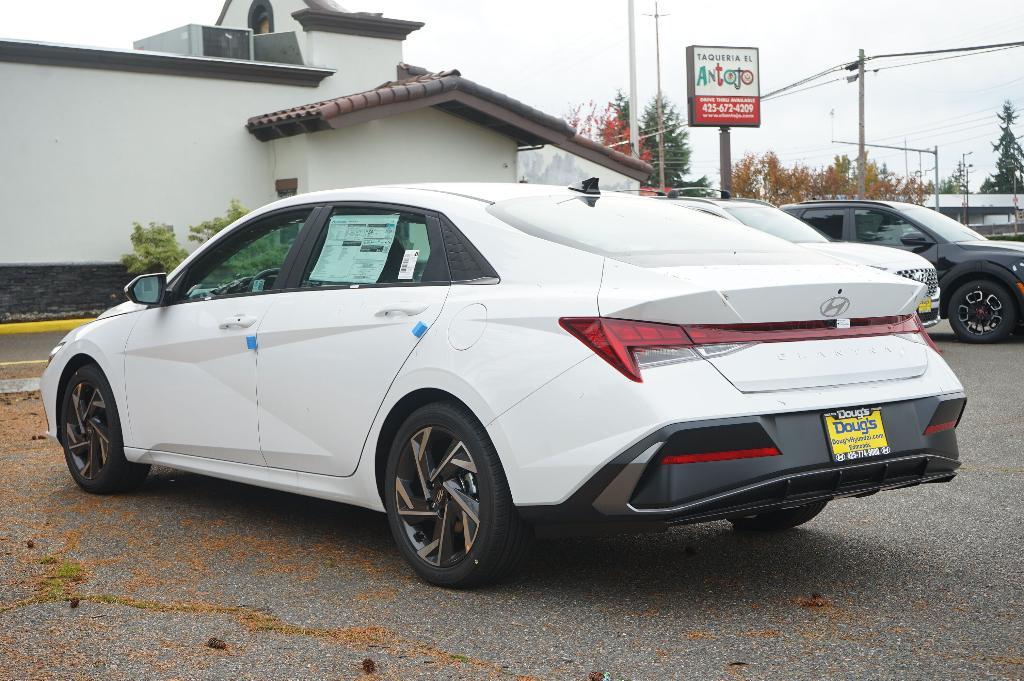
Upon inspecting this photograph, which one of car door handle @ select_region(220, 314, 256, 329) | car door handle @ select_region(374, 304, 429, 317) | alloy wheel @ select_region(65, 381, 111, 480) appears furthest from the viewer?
alloy wheel @ select_region(65, 381, 111, 480)

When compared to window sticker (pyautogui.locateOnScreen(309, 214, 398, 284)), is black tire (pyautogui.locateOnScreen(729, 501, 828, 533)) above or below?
below

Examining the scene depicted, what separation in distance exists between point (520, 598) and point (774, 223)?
10349mm

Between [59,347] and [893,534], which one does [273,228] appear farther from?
[893,534]

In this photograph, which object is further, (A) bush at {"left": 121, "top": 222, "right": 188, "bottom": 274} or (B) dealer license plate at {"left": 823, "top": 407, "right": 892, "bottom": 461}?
(A) bush at {"left": 121, "top": 222, "right": 188, "bottom": 274}

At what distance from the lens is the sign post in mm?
36844

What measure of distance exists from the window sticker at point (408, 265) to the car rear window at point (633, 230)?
0.38 m

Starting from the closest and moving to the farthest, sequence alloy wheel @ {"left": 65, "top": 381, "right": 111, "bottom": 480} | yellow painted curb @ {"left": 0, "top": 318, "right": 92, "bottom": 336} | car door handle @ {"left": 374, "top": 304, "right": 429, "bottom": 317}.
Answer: car door handle @ {"left": 374, "top": 304, "right": 429, "bottom": 317}, alloy wheel @ {"left": 65, "top": 381, "right": 111, "bottom": 480}, yellow painted curb @ {"left": 0, "top": 318, "right": 92, "bottom": 336}

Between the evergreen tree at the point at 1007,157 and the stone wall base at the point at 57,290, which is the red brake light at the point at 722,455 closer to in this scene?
the stone wall base at the point at 57,290

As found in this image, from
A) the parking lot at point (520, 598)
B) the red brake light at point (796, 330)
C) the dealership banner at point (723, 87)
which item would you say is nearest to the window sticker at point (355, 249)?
the parking lot at point (520, 598)

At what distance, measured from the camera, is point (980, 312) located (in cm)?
1533

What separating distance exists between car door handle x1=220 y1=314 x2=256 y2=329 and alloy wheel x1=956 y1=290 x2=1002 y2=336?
11.7 metres

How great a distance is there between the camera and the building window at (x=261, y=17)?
1102 inches

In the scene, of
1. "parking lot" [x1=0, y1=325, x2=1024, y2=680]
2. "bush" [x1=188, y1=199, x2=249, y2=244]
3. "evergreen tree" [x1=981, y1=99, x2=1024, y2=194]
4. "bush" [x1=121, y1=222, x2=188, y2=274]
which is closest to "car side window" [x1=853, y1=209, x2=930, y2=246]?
"parking lot" [x1=0, y1=325, x2=1024, y2=680]

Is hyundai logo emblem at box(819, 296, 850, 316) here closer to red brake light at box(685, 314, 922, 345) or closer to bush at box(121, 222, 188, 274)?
red brake light at box(685, 314, 922, 345)
